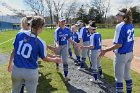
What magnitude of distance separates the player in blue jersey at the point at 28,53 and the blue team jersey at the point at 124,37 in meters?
2.17

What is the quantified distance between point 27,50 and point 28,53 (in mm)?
55

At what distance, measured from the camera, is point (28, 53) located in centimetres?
545

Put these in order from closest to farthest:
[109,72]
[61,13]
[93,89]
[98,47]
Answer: [93,89]
[98,47]
[109,72]
[61,13]

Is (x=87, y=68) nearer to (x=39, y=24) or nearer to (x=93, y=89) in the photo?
(x=93, y=89)

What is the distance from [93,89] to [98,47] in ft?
4.52

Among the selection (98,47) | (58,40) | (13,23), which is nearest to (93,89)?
(98,47)

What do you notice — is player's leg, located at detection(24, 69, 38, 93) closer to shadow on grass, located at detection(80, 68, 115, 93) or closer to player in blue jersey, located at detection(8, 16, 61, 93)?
player in blue jersey, located at detection(8, 16, 61, 93)

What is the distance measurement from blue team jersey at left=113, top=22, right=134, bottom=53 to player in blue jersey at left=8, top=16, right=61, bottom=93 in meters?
2.17

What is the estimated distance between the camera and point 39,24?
17.9 ft

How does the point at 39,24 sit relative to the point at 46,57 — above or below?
above

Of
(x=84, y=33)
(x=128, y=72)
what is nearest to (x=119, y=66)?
(x=128, y=72)

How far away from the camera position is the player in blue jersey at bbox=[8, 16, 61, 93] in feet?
17.8

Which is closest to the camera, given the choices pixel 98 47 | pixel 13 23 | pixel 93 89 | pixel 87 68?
pixel 93 89

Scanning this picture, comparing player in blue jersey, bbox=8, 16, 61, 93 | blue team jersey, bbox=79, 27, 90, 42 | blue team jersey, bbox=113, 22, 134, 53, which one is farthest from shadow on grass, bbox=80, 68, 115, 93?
player in blue jersey, bbox=8, 16, 61, 93
